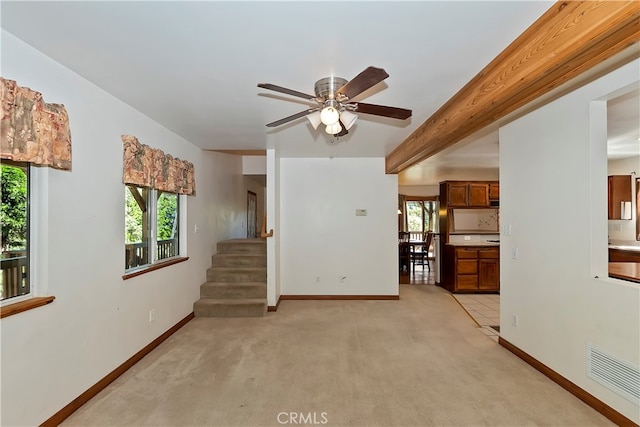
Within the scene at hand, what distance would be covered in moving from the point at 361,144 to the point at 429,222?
23.4 feet

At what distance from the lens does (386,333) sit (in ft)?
12.2

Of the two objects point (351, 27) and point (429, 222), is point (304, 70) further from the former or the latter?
point (429, 222)

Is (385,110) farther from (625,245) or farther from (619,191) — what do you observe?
(619,191)

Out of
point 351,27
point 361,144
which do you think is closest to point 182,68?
point 351,27

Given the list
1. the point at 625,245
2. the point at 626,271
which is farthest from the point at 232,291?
the point at 625,245

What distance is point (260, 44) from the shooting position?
1.83 m

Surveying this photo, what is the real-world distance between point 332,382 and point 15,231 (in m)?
2.48

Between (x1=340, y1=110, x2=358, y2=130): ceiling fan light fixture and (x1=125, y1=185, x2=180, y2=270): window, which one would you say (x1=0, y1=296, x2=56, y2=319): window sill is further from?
(x1=340, y1=110, x2=358, y2=130): ceiling fan light fixture

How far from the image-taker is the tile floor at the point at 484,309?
395 cm

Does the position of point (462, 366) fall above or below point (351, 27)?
below

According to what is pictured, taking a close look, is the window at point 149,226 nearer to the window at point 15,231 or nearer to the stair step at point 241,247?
the window at point 15,231

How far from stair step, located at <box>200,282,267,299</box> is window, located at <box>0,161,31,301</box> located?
2.72 m

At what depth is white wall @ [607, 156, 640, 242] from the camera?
5.02m

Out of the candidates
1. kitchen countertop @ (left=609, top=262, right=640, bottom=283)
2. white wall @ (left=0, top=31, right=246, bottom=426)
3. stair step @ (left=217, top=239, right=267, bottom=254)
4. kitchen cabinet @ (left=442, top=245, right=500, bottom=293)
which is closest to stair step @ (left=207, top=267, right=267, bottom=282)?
stair step @ (left=217, top=239, right=267, bottom=254)
